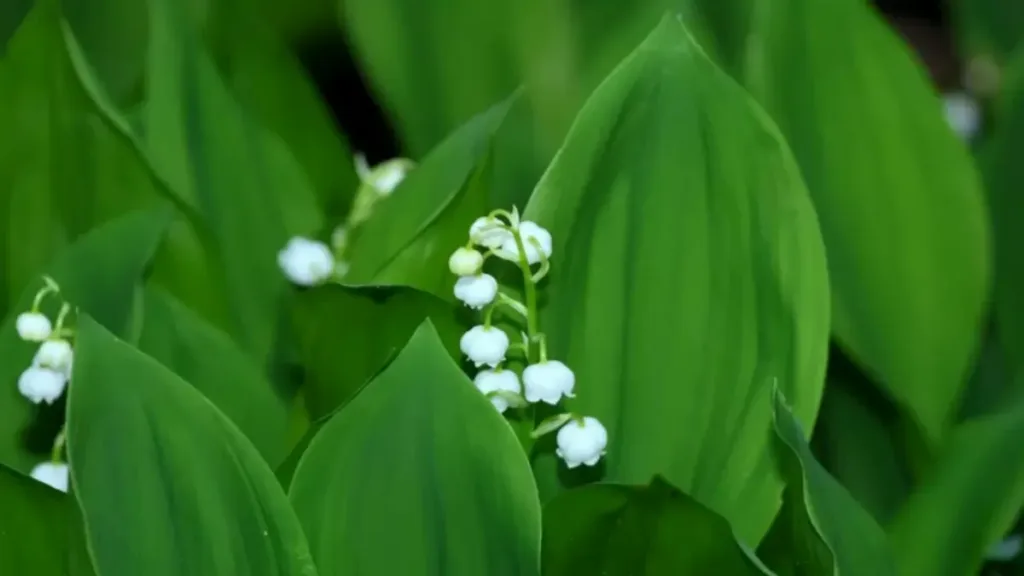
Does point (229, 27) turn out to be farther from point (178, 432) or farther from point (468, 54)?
point (178, 432)

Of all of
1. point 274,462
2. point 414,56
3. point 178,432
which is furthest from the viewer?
point 414,56

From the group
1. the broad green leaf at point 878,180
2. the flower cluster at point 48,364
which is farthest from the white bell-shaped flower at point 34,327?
the broad green leaf at point 878,180

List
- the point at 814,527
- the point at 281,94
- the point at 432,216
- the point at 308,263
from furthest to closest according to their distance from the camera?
the point at 281,94 < the point at 308,263 < the point at 432,216 < the point at 814,527

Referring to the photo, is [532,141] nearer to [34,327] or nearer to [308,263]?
[308,263]

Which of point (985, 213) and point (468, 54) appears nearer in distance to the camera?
point (985, 213)

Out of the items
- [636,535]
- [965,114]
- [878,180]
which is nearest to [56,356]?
[636,535]

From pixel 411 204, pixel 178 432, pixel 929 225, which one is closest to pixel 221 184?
pixel 411 204

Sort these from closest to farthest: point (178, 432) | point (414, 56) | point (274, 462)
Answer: point (178, 432)
point (274, 462)
point (414, 56)
